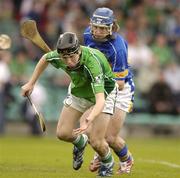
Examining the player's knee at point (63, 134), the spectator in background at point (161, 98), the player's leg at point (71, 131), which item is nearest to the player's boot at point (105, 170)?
the player's leg at point (71, 131)

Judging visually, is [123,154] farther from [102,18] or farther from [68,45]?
[68,45]

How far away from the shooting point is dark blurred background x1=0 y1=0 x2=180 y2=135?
20438 millimetres

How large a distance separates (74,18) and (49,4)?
817 millimetres

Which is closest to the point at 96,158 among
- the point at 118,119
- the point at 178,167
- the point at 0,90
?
the point at 118,119

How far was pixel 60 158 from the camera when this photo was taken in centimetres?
1435

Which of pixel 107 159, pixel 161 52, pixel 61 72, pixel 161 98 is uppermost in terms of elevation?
pixel 107 159

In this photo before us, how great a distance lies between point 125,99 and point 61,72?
369 inches

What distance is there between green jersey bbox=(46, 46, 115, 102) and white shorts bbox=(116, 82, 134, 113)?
1.07 meters

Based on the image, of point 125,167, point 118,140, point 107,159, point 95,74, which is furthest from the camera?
point 125,167

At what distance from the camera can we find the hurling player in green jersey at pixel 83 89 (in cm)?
973

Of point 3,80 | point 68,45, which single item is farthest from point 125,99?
point 3,80

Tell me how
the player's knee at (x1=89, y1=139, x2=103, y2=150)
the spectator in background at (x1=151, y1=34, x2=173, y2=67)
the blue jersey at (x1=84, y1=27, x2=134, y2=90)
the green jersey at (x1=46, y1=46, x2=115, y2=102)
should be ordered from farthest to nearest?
the spectator in background at (x1=151, y1=34, x2=173, y2=67) → the blue jersey at (x1=84, y1=27, x2=134, y2=90) → the player's knee at (x1=89, y1=139, x2=103, y2=150) → the green jersey at (x1=46, y1=46, x2=115, y2=102)

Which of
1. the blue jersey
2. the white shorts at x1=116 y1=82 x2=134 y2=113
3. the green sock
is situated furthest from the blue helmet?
the green sock

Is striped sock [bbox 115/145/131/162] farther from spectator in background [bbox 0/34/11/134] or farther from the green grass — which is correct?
spectator in background [bbox 0/34/11/134]
